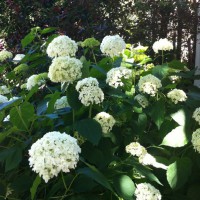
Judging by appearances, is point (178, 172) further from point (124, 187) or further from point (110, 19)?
point (110, 19)

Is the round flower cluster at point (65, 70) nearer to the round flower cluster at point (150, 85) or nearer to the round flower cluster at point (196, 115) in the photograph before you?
the round flower cluster at point (150, 85)

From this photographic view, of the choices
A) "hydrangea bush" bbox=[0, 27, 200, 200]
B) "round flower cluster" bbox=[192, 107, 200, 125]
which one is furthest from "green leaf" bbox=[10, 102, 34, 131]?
"round flower cluster" bbox=[192, 107, 200, 125]

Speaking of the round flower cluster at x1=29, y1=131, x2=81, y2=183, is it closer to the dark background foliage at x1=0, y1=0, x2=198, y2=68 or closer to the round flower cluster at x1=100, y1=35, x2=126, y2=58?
the round flower cluster at x1=100, y1=35, x2=126, y2=58

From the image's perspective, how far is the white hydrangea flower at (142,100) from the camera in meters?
1.78

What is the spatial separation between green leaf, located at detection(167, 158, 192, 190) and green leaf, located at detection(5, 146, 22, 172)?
23.2 inches

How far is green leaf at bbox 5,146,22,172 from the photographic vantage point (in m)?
1.45

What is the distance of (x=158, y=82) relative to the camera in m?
1.78

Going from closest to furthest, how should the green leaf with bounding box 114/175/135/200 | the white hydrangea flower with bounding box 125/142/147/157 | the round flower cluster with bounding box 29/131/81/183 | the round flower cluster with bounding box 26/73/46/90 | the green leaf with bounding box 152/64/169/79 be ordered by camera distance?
the round flower cluster with bounding box 29/131/81/183, the green leaf with bounding box 114/175/135/200, the white hydrangea flower with bounding box 125/142/147/157, the green leaf with bounding box 152/64/169/79, the round flower cluster with bounding box 26/73/46/90

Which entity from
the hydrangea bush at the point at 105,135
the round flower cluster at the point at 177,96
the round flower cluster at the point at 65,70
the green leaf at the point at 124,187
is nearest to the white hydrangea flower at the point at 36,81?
the hydrangea bush at the point at 105,135

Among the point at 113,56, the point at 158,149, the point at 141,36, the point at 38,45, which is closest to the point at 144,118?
the point at 158,149

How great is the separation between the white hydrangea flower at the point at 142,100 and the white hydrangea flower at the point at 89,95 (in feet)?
0.88

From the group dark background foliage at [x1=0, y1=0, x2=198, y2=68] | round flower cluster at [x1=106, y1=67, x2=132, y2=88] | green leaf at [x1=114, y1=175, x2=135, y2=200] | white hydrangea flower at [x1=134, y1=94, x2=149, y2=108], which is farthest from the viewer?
dark background foliage at [x1=0, y1=0, x2=198, y2=68]

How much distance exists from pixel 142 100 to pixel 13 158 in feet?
2.11

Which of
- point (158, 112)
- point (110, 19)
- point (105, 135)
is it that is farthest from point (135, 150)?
point (110, 19)
